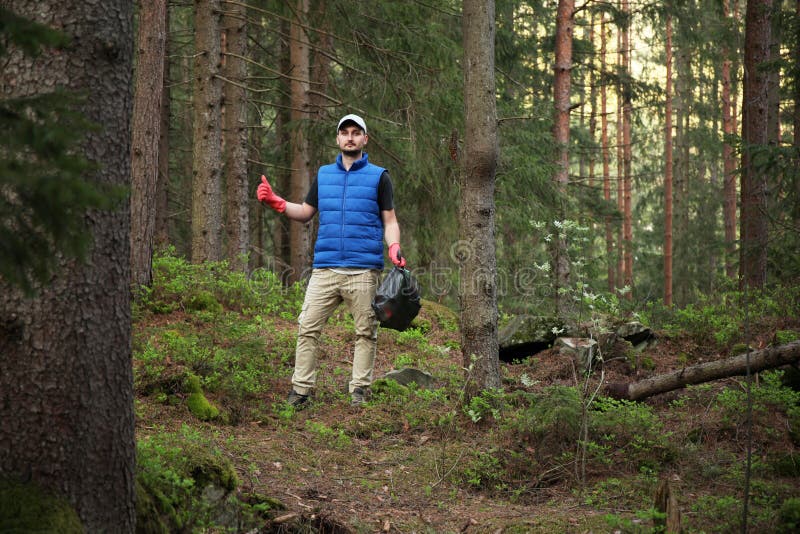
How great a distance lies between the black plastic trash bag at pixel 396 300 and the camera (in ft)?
20.9

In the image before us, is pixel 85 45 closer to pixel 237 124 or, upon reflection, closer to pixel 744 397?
pixel 744 397

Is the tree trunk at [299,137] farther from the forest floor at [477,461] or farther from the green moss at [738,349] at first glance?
the green moss at [738,349]

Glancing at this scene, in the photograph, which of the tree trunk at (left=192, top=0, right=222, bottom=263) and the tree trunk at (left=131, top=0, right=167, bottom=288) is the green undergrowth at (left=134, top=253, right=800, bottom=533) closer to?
the tree trunk at (left=131, top=0, right=167, bottom=288)

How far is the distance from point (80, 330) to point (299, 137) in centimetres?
1038

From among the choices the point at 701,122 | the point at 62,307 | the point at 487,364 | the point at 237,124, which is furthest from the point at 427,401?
the point at 701,122

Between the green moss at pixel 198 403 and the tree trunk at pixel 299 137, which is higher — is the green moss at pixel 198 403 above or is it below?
below

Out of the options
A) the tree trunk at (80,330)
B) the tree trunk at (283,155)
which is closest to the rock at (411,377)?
the tree trunk at (80,330)

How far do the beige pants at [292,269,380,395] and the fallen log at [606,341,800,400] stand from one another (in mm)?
2302

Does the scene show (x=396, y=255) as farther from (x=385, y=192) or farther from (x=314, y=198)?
(x=314, y=198)

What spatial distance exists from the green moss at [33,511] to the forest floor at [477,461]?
4.65ft

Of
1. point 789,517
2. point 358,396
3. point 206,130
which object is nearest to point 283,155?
point 206,130

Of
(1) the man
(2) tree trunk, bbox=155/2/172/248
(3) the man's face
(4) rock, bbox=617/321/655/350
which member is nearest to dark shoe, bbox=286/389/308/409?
(1) the man

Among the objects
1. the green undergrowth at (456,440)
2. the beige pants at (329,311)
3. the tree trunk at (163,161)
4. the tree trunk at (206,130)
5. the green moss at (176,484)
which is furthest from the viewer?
the tree trunk at (163,161)

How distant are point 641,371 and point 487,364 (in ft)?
8.61
